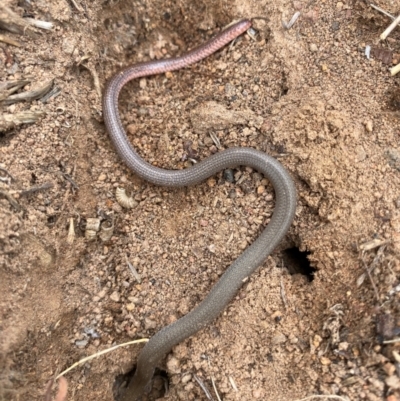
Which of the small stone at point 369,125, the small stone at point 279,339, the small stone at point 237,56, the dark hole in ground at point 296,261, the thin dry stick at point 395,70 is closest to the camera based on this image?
the small stone at point 279,339

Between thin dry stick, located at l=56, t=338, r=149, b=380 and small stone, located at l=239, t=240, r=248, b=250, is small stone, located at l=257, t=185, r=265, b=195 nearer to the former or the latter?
small stone, located at l=239, t=240, r=248, b=250

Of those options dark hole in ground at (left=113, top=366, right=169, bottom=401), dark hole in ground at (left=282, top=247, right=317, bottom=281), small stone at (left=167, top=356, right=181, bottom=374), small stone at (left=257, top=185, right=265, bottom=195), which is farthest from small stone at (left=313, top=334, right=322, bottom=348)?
dark hole in ground at (left=113, top=366, right=169, bottom=401)

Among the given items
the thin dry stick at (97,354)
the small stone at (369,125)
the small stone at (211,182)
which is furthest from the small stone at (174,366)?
the small stone at (369,125)

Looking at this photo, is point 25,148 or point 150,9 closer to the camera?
point 25,148

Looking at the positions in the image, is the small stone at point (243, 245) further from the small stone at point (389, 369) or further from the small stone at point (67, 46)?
the small stone at point (67, 46)

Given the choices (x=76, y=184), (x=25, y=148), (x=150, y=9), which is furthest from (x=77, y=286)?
(x=150, y=9)

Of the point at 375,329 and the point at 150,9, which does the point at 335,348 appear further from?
the point at 150,9
